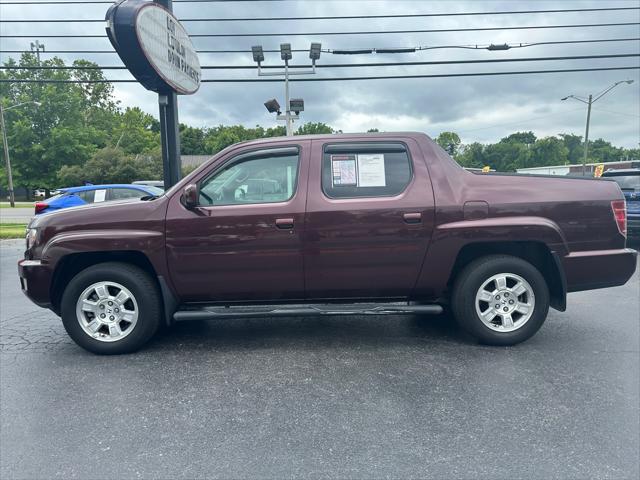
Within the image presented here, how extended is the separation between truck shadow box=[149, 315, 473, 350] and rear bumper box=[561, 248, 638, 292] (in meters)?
1.10

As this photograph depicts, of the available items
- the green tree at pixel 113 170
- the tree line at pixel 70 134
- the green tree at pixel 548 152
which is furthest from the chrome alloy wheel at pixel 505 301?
the green tree at pixel 548 152

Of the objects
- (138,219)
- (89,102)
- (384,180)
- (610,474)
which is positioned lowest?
(610,474)

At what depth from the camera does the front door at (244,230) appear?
3564 millimetres

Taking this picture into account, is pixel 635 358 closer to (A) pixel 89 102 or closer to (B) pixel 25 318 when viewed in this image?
(B) pixel 25 318

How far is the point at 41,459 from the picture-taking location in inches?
91.7

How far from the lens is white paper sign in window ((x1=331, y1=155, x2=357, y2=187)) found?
3689mm

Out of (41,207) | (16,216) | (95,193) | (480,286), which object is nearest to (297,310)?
(480,286)

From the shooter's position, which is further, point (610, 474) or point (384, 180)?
point (384, 180)

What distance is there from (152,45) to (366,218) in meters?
4.57

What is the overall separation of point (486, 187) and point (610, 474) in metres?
2.26

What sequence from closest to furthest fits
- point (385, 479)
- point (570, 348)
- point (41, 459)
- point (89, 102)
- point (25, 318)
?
point (385, 479)
point (41, 459)
point (570, 348)
point (25, 318)
point (89, 102)

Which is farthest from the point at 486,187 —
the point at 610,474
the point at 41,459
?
the point at 41,459

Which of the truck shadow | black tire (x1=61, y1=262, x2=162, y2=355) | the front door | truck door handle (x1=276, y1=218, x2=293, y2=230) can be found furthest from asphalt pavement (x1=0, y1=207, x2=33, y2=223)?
truck door handle (x1=276, y1=218, x2=293, y2=230)

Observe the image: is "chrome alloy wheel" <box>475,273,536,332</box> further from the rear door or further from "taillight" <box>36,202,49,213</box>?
"taillight" <box>36,202,49,213</box>
